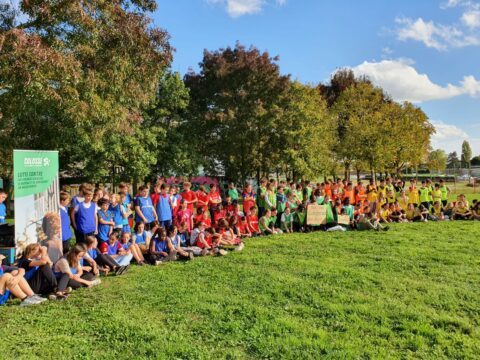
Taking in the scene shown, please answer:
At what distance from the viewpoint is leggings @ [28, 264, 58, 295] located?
271 inches

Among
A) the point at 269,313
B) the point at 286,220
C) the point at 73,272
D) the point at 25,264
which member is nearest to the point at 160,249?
the point at 73,272

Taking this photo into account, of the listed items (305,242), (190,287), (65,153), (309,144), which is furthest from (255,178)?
(190,287)

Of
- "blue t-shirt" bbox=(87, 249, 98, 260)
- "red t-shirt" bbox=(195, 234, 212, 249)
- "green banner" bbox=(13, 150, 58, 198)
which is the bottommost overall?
"red t-shirt" bbox=(195, 234, 212, 249)

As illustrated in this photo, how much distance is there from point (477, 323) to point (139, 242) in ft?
23.5

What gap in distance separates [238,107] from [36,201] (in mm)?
19704

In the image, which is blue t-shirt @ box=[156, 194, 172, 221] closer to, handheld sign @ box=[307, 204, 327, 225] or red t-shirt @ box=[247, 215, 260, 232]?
red t-shirt @ box=[247, 215, 260, 232]

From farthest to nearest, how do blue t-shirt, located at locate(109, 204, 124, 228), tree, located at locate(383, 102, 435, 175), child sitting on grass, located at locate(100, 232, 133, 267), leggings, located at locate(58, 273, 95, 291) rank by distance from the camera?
tree, located at locate(383, 102, 435, 175), blue t-shirt, located at locate(109, 204, 124, 228), child sitting on grass, located at locate(100, 232, 133, 267), leggings, located at locate(58, 273, 95, 291)

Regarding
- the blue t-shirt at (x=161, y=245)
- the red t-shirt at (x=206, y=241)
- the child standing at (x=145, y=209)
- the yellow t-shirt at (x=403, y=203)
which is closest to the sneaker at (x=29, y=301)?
the blue t-shirt at (x=161, y=245)

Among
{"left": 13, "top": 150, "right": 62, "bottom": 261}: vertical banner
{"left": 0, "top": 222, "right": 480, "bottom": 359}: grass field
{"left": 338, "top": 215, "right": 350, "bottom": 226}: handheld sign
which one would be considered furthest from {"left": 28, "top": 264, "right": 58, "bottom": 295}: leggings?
{"left": 338, "top": 215, "right": 350, "bottom": 226}: handheld sign

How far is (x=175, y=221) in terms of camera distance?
1189 cm

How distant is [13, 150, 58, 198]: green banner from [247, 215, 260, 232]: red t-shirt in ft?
20.8

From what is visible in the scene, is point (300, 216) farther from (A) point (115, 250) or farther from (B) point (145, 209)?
(A) point (115, 250)

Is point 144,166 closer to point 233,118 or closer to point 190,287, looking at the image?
point 233,118

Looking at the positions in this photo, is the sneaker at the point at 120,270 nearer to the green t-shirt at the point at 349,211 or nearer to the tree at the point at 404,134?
the green t-shirt at the point at 349,211
